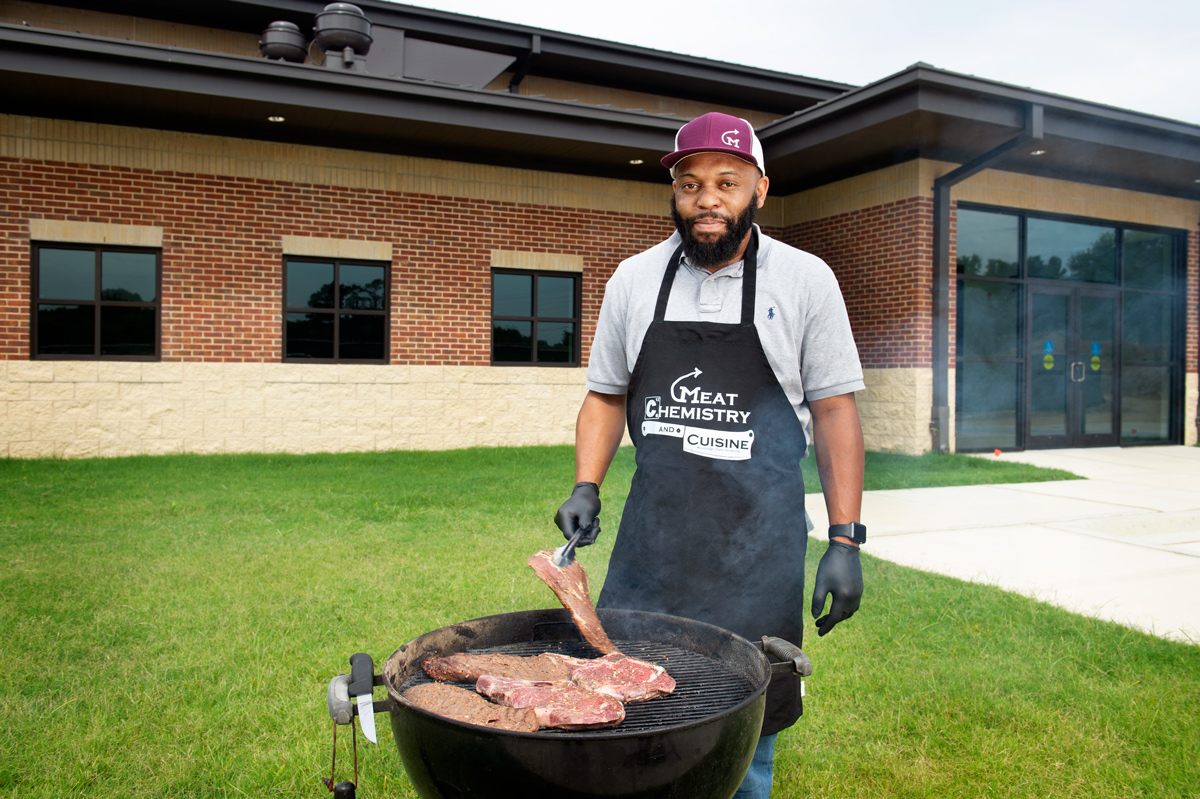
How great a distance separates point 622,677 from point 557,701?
219 millimetres

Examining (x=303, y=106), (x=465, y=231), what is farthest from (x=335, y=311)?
(x=303, y=106)

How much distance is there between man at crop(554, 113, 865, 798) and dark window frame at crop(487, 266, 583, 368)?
8901mm

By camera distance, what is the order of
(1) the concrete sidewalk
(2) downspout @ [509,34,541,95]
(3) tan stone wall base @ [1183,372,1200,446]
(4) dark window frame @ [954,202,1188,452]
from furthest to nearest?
(3) tan stone wall base @ [1183,372,1200,446] < (2) downspout @ [509,34,541,95] < (4) dark window frame @ [954,202,1188,452] < (1) the concrete sidewalk

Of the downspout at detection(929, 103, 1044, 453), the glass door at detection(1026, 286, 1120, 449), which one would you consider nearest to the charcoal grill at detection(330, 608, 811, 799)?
the downspout at detection(929, 103, 1044, 453)

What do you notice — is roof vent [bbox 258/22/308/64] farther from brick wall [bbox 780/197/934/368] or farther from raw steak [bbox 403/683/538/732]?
raw steak [bbox 403/683/538/732]

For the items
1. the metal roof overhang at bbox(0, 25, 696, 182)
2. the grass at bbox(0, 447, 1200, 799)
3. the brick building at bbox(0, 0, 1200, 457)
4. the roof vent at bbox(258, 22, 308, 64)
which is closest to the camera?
the grass at bbox(0, 447, 1200, 799)

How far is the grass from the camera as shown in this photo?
275 cm

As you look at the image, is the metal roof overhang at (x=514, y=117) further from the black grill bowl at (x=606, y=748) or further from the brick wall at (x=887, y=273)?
the black grill bowl at (x=606, y=748)

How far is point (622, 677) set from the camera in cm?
196

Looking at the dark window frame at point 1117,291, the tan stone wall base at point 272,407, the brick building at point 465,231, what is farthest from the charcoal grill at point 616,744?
the dark window frame at point 1117,291

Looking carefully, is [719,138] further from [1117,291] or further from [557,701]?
[1117,291]

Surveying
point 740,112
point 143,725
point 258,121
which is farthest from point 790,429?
point 740,112

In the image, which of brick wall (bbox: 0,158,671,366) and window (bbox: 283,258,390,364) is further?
window (bbox: 283,258,390,364)

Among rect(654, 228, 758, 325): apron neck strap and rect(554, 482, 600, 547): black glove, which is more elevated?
rect(654, 228, 758, 325): apron neck strap
